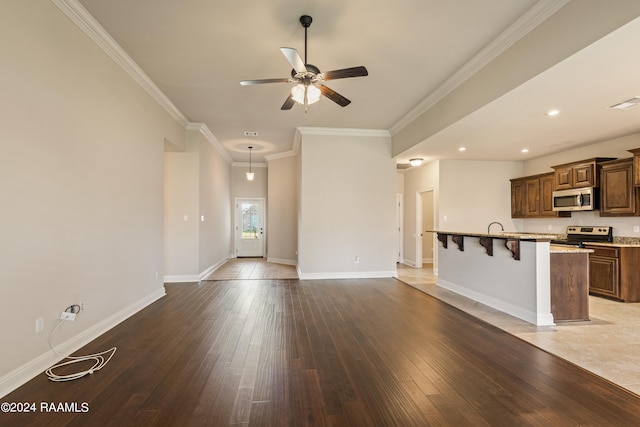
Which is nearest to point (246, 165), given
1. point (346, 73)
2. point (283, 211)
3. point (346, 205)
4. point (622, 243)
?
point (283, 211)

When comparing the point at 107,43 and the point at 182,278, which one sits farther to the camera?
the point at 182,278

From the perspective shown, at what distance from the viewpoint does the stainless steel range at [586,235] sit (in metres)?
5.09

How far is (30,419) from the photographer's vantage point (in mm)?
1809

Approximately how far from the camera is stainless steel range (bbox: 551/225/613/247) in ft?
16.7

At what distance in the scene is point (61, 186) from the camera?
8.48 ft

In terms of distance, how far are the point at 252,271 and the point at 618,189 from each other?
23.2 feet

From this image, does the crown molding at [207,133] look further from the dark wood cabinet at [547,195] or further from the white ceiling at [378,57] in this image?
the dark wood cabinet at [547,195]

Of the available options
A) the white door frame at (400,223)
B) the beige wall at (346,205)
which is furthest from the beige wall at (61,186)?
the white door frame at (400,223)

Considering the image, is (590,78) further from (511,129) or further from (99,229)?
(99,229)

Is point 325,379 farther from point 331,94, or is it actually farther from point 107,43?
point 107,43

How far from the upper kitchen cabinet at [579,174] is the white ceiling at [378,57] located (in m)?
0.43

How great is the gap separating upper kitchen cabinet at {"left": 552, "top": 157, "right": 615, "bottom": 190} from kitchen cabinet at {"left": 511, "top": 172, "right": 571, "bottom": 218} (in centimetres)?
25

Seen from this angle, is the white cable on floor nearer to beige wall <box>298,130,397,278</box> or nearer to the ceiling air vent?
beige wall <box>298,130,397,278</box>

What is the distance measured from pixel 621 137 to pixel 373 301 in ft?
16.4
